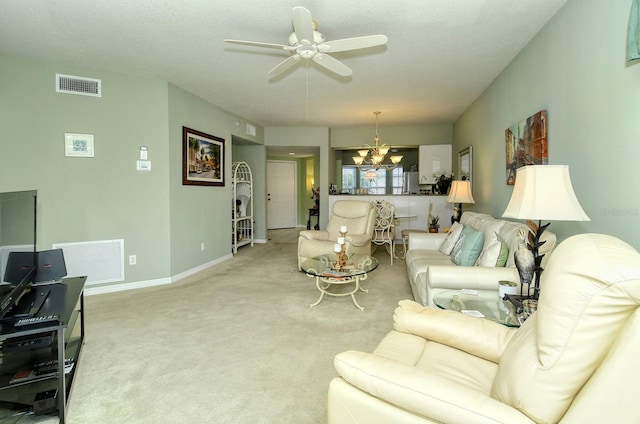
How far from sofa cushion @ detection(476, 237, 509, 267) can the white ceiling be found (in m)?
1.73

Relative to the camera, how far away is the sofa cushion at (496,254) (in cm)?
249

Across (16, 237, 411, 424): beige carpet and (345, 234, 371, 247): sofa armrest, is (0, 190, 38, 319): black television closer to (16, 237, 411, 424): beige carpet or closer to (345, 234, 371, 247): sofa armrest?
(16, 237, 411, 424): beige carpet

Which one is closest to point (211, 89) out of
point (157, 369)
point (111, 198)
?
point (111, 198)

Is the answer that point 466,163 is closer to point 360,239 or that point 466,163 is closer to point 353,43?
point 360,239

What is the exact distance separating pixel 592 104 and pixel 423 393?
211 centimetres

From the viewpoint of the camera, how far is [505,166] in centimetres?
348

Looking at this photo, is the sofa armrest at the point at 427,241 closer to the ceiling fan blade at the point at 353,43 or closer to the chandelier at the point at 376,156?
the ceiling fan blade at the point at 353,43

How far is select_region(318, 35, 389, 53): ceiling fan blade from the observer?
7.49ft

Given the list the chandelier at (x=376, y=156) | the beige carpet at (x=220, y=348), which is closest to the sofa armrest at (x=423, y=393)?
the beige carpet at (x=220, y=348)

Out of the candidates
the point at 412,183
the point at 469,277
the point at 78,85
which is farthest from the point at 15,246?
the point at 412,183

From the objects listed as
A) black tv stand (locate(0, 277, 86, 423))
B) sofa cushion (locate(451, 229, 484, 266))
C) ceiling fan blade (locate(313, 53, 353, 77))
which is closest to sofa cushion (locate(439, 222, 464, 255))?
sofa cushion (locate(451, 229, 484, 266))

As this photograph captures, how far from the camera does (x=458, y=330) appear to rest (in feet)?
4.65

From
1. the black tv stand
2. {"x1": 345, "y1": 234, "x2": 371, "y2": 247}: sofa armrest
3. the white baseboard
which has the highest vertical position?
{"x1": 345, "y1": 234, "x2": 371, "y2": 247}: sofa armrest

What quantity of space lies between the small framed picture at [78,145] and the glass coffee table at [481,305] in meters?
3.80
